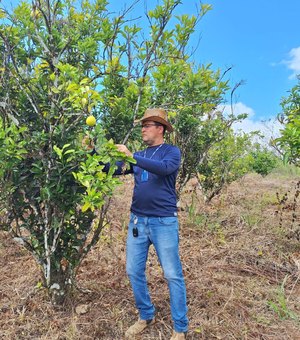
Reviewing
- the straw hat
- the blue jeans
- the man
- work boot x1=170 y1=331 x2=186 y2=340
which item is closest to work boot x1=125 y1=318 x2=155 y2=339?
the man

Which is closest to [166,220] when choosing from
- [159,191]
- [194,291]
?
[159,191]

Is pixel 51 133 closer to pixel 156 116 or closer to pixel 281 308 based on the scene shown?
pixel 156 116

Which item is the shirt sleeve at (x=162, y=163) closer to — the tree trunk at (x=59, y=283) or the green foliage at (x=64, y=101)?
the green foliage at (x=64, y=101)

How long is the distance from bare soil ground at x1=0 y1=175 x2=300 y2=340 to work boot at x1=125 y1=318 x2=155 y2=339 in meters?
0.05

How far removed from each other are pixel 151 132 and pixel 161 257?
1.03 m

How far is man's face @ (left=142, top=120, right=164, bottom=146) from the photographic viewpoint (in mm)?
3010

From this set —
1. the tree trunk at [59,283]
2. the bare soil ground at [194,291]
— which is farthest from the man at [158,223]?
the tree trunk at [59,283]

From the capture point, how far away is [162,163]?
2727mm

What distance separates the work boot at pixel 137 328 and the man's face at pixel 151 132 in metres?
1.57

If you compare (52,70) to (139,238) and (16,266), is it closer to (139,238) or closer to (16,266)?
(139,238)

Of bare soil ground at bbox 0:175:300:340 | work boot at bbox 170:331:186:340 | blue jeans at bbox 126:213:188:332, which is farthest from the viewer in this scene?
bare soil ground at bbox 0:175:300:340

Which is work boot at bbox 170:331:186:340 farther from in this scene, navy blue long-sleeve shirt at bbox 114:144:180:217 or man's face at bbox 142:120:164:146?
man's face at bbox 142:120:164:146

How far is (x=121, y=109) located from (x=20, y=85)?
840 millimetres

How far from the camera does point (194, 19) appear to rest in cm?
349
